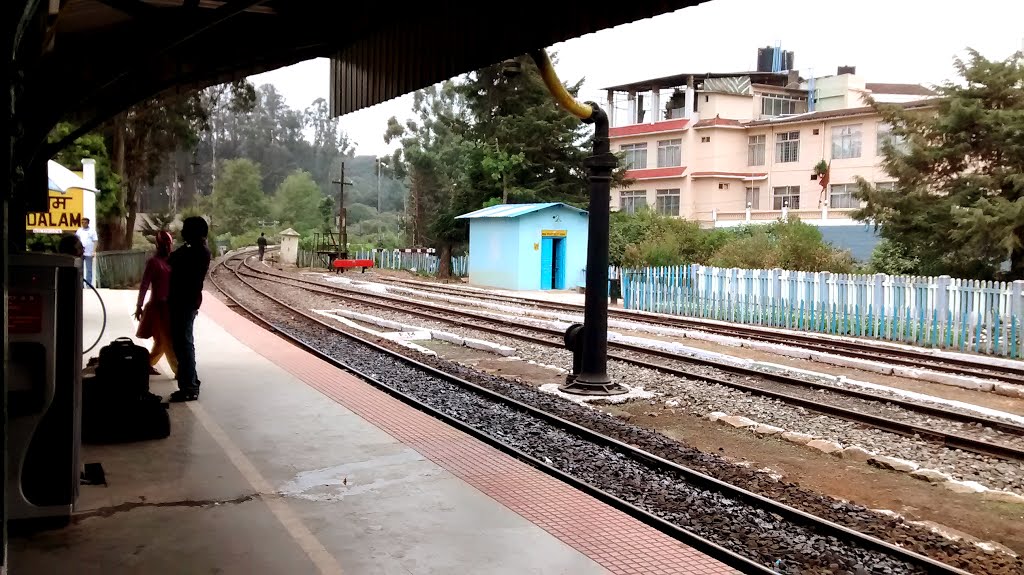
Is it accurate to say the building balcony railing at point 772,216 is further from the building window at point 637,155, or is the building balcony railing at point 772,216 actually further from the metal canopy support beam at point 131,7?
the metal canopy support beam at point 131,7

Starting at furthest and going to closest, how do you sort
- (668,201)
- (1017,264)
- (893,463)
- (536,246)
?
(668,201) → (536,246) → (1017,264) → (893,463)

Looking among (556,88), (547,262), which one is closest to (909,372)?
(556,88)

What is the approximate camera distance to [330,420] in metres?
7.21

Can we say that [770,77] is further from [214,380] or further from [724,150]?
[214,380]

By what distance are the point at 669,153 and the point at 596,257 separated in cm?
4026

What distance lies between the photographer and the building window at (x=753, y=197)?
46.9 meters

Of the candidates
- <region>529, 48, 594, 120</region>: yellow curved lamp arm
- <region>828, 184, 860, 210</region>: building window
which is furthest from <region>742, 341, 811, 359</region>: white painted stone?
<region>828, 184, 860, 210</region>: building window

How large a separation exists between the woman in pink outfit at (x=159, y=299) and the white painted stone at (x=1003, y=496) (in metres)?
6.98

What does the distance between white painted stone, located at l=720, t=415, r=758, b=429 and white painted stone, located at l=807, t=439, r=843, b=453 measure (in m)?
0.75

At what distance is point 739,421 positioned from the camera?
28.4 ft

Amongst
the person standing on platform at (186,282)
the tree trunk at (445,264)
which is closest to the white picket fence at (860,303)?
the person standing on platform at (186,282)

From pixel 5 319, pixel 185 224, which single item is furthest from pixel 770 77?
pixel 5 319

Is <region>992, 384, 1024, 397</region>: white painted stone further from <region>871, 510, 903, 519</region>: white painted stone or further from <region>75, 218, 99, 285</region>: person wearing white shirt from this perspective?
<region>75, 218, 99, 285</region>: person wearing white shirt

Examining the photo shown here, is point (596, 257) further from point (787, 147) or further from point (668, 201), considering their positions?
point (668, 201)
